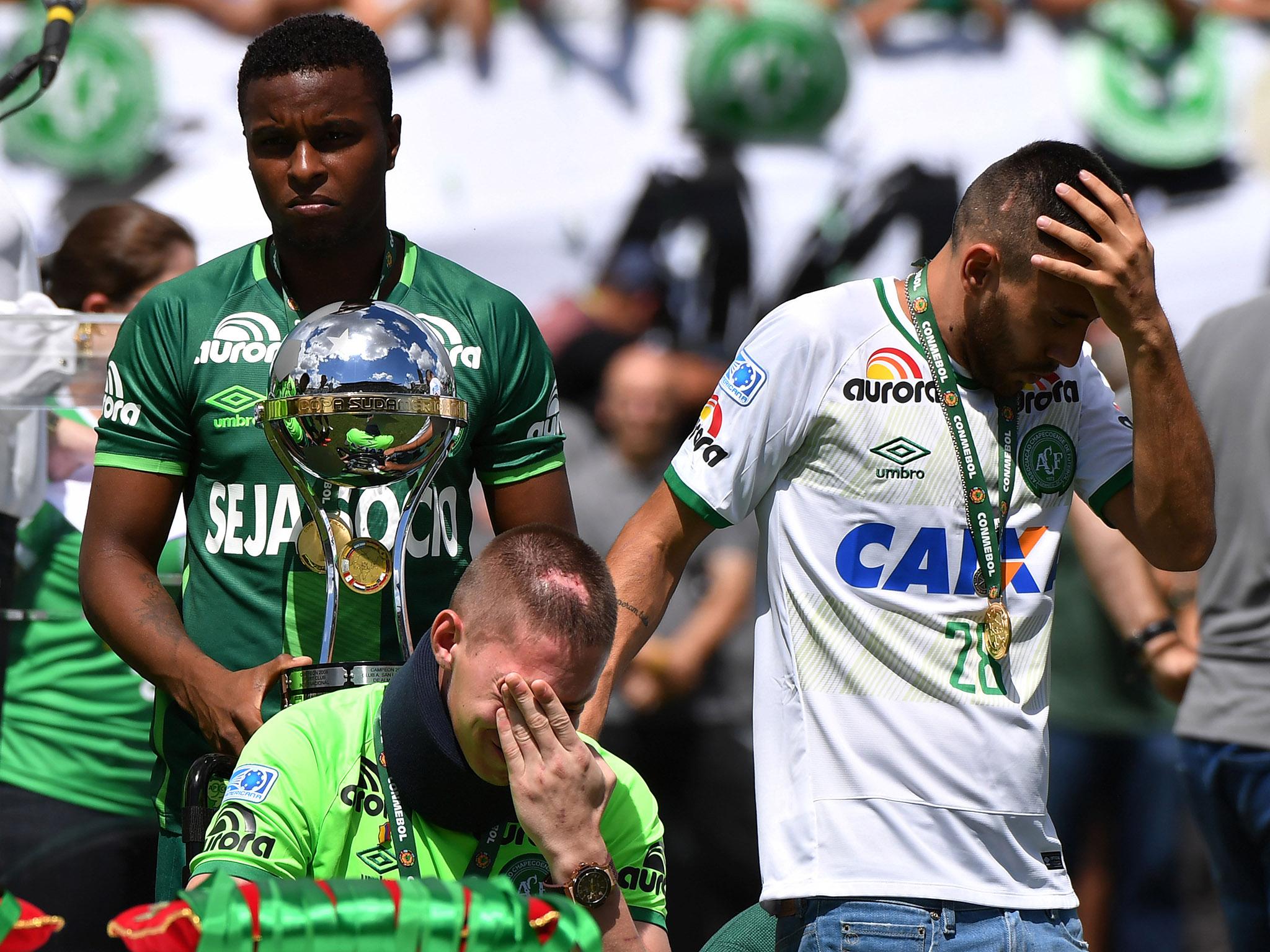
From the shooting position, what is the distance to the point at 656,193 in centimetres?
480

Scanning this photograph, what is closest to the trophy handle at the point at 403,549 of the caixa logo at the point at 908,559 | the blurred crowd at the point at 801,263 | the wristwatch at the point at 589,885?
the wristwatch at the point at 589,885

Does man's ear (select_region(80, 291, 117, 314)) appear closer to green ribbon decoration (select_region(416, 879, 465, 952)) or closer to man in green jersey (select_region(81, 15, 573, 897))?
man in green jersey (select_region(81, 15, 573, 897))

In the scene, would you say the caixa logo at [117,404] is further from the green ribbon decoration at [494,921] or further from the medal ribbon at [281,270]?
the green ribbon decoration at [494,921]

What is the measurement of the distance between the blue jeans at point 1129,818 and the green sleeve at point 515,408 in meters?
2.62

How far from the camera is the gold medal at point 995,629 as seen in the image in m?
2.47

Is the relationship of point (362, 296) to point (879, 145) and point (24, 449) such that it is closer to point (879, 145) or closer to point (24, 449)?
point (24, 449)

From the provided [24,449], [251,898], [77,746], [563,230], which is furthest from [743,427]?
[563,230]

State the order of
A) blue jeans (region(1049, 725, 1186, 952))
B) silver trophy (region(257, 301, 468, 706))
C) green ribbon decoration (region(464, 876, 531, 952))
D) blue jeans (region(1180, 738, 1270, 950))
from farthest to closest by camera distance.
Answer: blue jeans (region(1049, 725, 1186, 952)) < blue jeans (region(1180, 738, 1270, 950)) < silver trophy (region(257, 301, 468, 706)) < green ribbon decoration (region(464, 876, 531, 952))

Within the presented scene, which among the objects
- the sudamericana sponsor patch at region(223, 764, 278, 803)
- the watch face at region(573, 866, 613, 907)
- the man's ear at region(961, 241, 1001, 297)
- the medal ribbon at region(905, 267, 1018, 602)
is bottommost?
the watch face at region(573, 866, 613, 907)

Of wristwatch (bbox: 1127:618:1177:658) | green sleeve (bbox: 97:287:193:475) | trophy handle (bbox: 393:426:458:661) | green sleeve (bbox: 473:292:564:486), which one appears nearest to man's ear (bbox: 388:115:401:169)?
green sleeve (bbox: 473:292:564:486)

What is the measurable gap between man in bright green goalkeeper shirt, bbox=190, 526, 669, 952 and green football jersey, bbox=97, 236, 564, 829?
311mm

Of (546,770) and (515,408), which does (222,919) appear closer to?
(546,770)

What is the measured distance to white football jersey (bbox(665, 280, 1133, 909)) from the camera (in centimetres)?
243

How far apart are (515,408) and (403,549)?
12.9 inches
